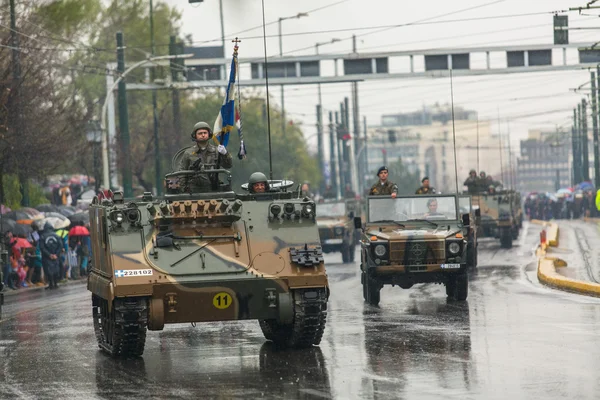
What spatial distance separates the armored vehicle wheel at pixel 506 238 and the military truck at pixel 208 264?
27.6 m

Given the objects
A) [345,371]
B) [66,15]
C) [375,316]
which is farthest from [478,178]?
[345,371]

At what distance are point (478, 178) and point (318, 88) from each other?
5288 cm

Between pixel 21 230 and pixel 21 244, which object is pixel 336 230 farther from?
pixel 21 244

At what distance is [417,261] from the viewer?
72.1 feet

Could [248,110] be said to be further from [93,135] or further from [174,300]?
[174,300]

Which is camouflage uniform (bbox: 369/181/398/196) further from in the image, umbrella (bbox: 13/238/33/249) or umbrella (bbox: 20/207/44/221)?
umbrella (bbox: 20/207/44/221)

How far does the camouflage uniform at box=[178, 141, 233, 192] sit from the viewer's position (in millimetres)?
16781

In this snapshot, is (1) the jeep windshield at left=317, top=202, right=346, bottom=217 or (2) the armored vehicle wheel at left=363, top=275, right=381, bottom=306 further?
(1) the jeep windshield at left=317, top=202, right=346, bottom=217

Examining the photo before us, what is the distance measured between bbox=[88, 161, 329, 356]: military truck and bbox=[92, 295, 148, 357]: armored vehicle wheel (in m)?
0.01

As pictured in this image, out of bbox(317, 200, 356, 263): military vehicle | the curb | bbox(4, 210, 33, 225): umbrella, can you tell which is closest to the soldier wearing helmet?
the curb

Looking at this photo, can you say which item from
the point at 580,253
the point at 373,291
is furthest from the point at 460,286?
the point at 580,253

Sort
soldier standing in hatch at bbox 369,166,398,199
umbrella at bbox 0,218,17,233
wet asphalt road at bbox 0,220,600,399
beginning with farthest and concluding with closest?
umbrella at bbox 0,218,17,233, soldier standing in hatch at bbox 369,166,398,199, wet asphalt road at bbox 0,220,600,399

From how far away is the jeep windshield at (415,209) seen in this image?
23109 mm

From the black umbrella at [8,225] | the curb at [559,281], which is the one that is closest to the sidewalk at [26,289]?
the black umbrella at [8,225]
